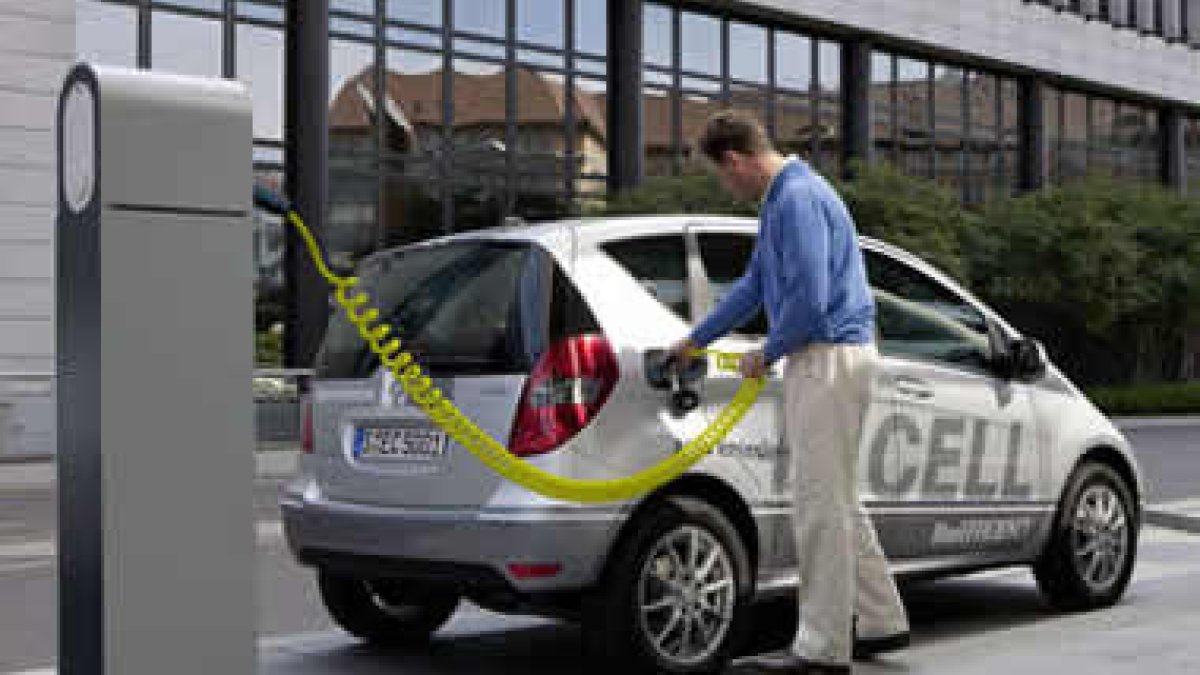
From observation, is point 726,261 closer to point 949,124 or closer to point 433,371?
point 433,371

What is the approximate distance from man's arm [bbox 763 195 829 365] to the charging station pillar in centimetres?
287

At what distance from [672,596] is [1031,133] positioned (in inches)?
1585

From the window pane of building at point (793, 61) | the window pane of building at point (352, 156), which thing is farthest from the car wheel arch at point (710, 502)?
the window pane of building at point (793, 61)

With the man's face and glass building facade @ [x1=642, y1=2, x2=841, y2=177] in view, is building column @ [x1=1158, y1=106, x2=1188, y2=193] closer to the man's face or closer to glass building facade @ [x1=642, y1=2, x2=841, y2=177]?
glass building facade @ [x1=642, y1=2, x2=841, y2=177]

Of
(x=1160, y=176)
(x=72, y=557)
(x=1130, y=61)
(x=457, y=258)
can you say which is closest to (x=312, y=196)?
(x=457, y=258)

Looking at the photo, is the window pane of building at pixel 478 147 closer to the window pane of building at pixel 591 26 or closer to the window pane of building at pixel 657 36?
the window pane of building at pixel 591 26

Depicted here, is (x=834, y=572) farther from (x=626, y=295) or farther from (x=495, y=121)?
(x=495, y=121)

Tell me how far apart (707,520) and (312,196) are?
22.5 meters

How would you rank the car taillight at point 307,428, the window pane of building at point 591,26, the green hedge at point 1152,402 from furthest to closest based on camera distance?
the green hedge at point 1152,402 → the window pane of building at point 591,26 → the car taillight at point 307,428

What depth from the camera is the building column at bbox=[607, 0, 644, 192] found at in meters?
32.8

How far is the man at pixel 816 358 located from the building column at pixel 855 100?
107 feet

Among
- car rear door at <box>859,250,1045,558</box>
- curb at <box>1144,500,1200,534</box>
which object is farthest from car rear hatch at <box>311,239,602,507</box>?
curb at <box>1144,500,1200,534</box>

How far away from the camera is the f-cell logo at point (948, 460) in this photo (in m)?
6.52

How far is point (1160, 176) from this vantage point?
5019cm
